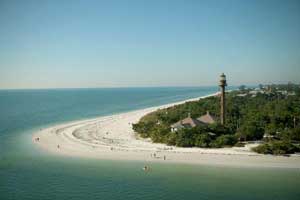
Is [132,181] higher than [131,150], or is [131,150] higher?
[131,150]

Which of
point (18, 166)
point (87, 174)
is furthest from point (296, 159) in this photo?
point (18, 166)

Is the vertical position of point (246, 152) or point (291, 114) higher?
point (291, 114)

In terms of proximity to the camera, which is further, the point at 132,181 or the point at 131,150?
the point at 131,150

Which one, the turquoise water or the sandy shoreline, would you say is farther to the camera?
the sandy shoreline

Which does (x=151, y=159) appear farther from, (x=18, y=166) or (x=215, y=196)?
(x=18, y=166)

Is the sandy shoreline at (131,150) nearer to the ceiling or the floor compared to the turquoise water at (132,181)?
nearer to the ceiling

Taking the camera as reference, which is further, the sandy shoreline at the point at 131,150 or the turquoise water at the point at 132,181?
the sandy shoreline at the point at 131,150

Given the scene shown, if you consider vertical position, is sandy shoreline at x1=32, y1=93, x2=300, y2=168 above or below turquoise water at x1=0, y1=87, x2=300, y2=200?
above

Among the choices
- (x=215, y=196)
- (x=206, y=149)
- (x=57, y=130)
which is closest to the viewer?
(x=215, y=196)
